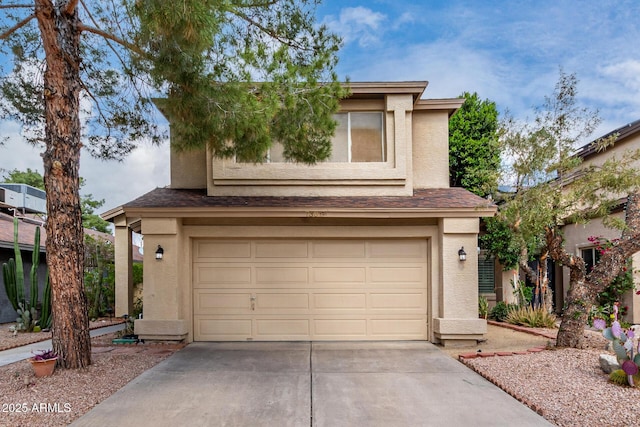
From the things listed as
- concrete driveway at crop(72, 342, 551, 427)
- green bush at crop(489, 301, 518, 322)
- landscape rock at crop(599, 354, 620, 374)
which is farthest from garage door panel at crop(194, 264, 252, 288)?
green bush at crop(489, 301, 518, 322)

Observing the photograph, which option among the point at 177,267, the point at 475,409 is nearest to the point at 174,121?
the point at 177,267

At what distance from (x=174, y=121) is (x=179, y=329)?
4196mm

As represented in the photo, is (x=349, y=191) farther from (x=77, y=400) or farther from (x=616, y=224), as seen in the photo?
(x=77, y=400)

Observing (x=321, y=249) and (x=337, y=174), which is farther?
(x=337, y=174)

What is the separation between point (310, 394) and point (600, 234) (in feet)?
32.9

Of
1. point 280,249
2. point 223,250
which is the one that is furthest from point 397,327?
point 223,250

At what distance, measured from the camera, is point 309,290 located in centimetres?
884

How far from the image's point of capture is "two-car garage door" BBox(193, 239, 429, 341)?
8797 millimetres

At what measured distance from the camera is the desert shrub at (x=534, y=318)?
9758 millimetres

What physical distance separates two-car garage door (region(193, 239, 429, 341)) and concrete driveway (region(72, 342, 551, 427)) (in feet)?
3.91

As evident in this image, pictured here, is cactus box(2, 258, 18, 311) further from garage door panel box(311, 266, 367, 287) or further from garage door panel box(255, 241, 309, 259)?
garage door panel box(311, 266, 367, 287)

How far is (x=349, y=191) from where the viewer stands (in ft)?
30.7

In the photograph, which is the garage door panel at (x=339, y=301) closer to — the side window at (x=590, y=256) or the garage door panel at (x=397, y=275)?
the garage door panel at (x=397, y=275)

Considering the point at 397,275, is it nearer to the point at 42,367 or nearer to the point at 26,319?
the point at 42,367
